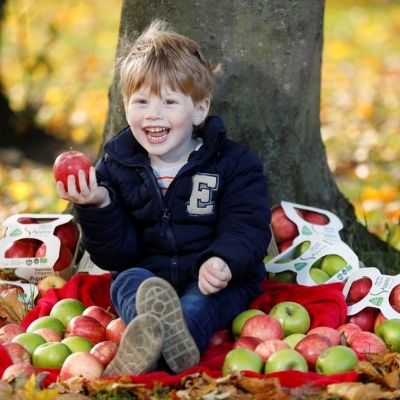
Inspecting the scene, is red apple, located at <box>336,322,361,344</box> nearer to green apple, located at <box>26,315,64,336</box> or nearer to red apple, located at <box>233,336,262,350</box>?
red apple, located at <box>233,336,262,350</box>

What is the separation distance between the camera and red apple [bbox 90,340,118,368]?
364 centimetres

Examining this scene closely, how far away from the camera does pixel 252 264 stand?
400 centimetres

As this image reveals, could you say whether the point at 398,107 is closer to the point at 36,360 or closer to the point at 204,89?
the point at 204,89

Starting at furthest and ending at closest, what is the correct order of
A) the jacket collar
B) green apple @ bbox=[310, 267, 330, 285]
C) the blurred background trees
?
the blurred background trees → green apple @ bbox=[310, 267, 330, 285] → the jacket collar

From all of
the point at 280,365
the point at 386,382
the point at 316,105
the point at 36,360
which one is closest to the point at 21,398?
the point at 36,360

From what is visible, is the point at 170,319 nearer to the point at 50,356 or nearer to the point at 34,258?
the point at 50,356

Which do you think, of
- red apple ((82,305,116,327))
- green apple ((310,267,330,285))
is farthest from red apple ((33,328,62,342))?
A: green apple ((310,267,330,285))

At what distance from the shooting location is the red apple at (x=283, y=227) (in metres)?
4.72

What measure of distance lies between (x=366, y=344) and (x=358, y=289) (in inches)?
21.1

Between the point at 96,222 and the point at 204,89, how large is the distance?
2.28 ft

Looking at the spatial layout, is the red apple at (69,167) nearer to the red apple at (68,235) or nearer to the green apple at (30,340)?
the green apple at (30,340)

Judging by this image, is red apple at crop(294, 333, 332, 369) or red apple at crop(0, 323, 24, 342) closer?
red apple at crop(294, 333, 332, 369)

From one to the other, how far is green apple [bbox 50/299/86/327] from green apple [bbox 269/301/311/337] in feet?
2.60

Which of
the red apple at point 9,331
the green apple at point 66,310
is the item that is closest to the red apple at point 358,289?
the green apple at point 66,310
